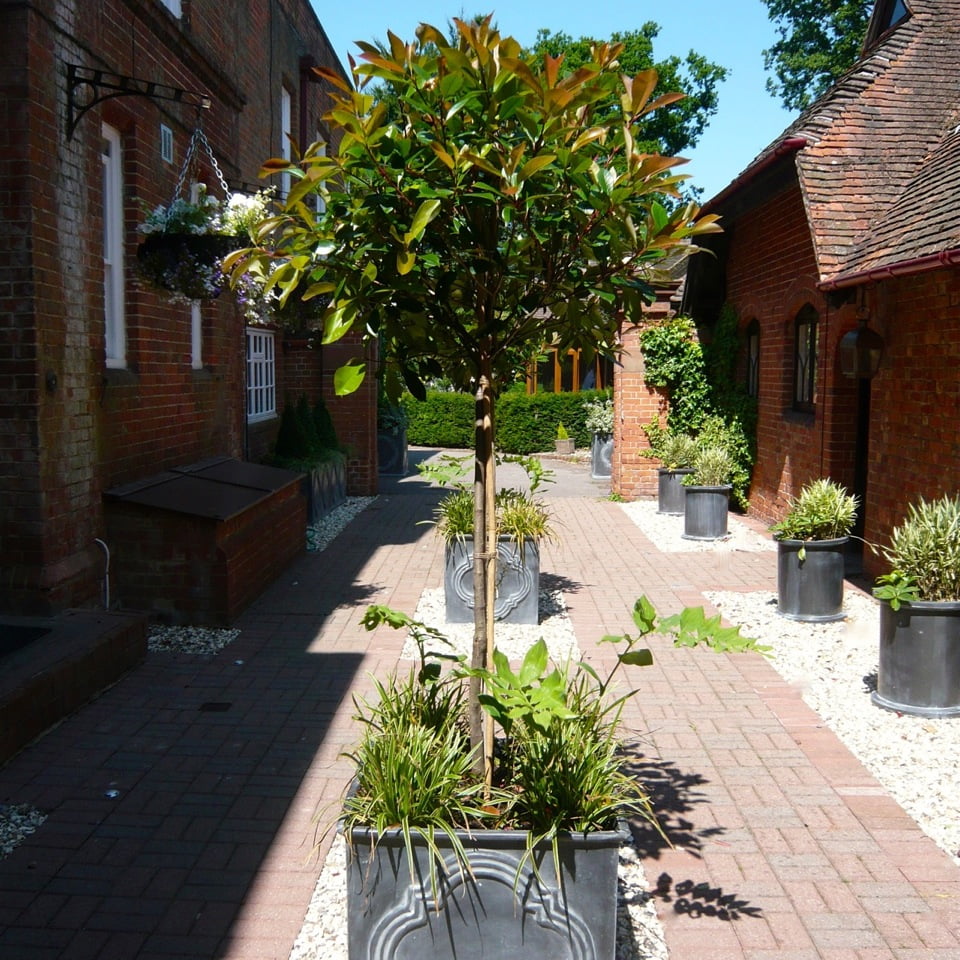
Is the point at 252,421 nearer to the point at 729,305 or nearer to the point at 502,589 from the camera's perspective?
the point at 502,589

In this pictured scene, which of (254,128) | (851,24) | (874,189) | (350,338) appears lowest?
(350,338)

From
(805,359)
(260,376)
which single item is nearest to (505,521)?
(805,359)

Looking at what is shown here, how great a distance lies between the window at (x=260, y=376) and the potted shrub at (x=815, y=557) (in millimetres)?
7204

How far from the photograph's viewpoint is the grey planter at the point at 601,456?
1991cm

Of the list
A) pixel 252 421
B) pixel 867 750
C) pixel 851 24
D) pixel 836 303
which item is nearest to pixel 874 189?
pixel 836 303

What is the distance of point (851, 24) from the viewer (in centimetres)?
2981

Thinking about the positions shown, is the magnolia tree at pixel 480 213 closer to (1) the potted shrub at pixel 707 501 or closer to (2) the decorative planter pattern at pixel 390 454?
(1) the potted shrub at pixel 707 501

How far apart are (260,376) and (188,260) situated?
683cm

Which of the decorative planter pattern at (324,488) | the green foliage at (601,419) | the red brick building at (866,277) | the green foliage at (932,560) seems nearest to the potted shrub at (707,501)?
the red brick building at (866,277)

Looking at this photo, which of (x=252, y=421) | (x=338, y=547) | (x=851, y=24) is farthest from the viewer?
(x=851, y=24)

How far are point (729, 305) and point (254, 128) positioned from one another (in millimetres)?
7083

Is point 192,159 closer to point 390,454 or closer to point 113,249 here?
point 113,249

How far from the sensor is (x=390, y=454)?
1973 cm

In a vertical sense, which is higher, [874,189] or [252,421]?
[874,189]
